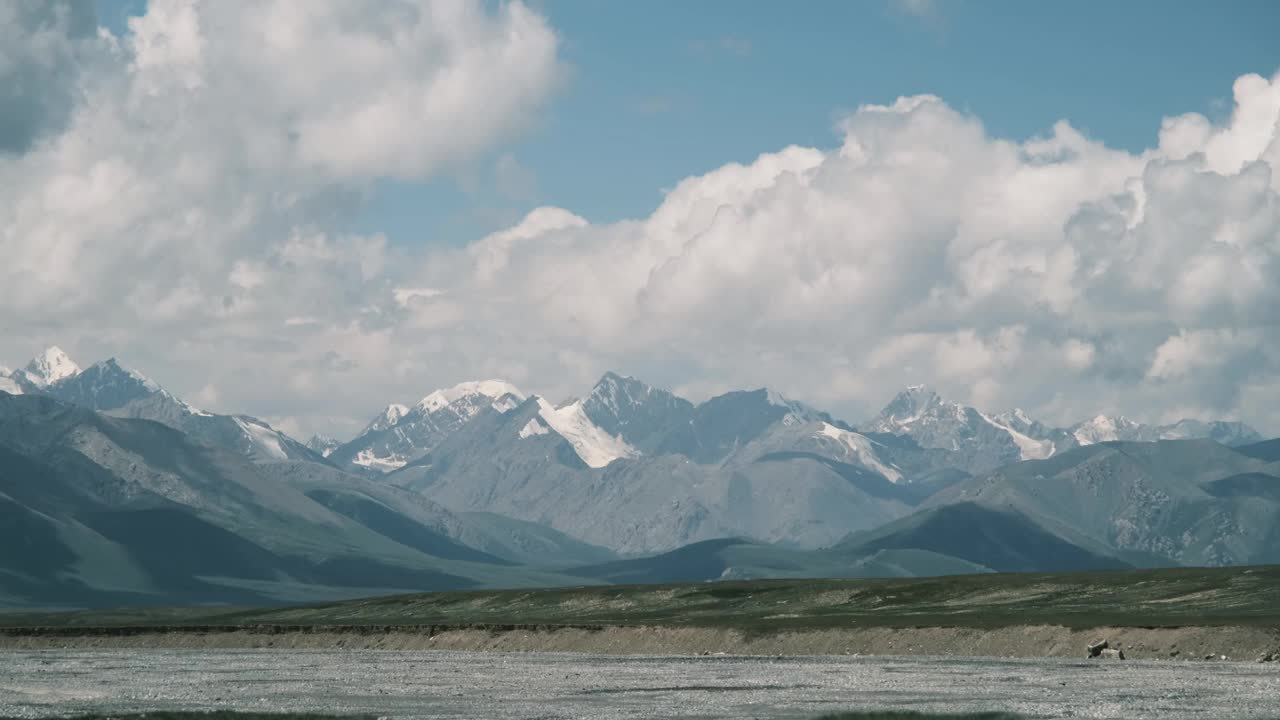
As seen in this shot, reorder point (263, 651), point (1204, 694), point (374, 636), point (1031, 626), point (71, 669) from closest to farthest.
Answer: point (1204, 694)
point (71, 669)
point (1031, 626)
point (263, 651)
point (374, 636)

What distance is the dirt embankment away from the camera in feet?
448

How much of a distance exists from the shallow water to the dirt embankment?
25.3ft

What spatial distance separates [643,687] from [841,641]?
55.6 m

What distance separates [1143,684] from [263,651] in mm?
114603

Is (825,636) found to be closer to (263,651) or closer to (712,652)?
(712,652)

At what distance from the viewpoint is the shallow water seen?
9131cm

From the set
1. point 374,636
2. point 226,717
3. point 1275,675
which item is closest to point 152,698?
point 226,717

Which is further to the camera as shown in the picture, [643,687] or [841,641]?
[841,641]

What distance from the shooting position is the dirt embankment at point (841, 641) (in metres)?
137

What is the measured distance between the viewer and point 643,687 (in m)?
112

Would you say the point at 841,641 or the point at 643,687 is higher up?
the point at 841,641

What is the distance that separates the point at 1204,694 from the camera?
96562 millimetres

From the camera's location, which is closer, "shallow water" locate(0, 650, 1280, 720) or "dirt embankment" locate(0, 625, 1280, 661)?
"shallow water" locate(0, 650, 1280, 720)

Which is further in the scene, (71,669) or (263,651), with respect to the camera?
(263,651)
